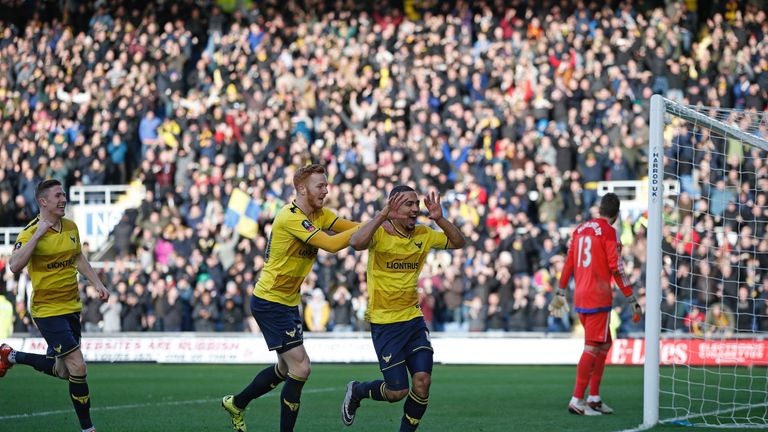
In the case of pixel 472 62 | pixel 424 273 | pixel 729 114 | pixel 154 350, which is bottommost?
pixel 154 350

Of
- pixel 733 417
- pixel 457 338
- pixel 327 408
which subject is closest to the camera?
pixel 733 417

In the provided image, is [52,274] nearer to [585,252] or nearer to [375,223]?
[375,223]

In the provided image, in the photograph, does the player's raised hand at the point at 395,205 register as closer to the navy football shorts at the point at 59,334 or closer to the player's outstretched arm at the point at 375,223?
the player's outstretched arm at the point at 375,223

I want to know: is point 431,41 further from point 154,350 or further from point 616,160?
point 154,350

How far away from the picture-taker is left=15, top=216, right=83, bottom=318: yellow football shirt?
1066 centimetres

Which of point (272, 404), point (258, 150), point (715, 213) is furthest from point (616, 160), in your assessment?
point (272, 404)

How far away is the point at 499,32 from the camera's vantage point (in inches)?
1083

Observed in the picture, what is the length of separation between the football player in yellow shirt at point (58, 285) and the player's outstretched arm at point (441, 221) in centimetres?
357

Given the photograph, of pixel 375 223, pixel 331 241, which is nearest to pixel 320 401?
pixel 331 241

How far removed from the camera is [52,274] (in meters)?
10.7

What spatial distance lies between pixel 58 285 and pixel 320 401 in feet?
15.3

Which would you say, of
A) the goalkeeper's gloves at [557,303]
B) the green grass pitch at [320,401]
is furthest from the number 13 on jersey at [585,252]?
the green grass pitch at [320,401]

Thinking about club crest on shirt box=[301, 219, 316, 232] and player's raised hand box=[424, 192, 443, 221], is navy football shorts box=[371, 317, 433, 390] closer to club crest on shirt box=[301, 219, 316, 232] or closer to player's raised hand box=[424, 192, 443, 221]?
club crest on shirt box=[301, 219, 316, 232]

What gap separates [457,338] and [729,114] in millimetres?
10051
